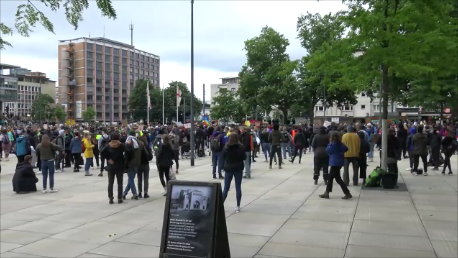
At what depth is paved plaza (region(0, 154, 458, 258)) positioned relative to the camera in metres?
6.10

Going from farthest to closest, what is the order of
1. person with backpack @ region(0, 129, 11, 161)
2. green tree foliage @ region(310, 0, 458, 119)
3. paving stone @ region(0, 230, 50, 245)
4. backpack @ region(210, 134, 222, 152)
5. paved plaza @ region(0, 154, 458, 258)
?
person with backpack @ region(0, 129, 11, 161) → backpack @ region(210, 134, 222, 152) → green tree foliage @ region(310, 0, 458, 119) → paving stone @ region(0, 230, 50, 245) → paved plaza @ region(0, 154, 458, 258)

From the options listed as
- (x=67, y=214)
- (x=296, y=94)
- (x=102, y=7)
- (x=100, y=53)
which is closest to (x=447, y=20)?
(x=102, y=7)

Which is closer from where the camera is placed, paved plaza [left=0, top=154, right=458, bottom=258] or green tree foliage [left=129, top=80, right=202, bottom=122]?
paved plaza [left=0, top=154, right=458, bottom=258]

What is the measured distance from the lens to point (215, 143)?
43.6 ft

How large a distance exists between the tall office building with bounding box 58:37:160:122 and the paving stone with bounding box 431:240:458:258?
106471 mm

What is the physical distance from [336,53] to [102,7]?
28.5ft

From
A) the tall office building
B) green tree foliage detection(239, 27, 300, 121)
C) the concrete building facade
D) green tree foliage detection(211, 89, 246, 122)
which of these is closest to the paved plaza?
green tree foliage detection(239, 27, 300, 121)

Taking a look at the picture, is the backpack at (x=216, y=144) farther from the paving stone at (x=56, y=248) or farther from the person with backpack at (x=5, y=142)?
the person with backpack at (x=5, y=142)

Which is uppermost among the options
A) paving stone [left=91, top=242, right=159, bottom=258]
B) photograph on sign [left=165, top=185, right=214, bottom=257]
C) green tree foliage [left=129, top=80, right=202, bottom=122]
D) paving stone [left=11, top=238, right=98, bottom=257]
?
green tree foliage [left=129, top=80, right=202, bottom=122]

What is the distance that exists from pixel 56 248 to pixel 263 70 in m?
42.0

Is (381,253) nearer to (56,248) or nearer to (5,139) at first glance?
(56,248)

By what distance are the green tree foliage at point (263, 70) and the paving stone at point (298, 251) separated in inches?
1477

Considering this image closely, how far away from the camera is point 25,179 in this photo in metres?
11.4

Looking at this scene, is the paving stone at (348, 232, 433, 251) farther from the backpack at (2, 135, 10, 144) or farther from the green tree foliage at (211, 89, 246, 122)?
the green tree foliage at (211, 89, 246, 122)
